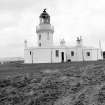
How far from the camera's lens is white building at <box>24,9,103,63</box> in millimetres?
34812

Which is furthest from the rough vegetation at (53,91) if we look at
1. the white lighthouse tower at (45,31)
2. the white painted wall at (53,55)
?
the white lighthouse tower at (45,31)

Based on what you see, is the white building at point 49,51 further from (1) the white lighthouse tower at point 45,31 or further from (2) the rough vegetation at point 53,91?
(2) the rough vegetation at point 53,91

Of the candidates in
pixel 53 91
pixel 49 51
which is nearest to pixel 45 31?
pixel 49 51

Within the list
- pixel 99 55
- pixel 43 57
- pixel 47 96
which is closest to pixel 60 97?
pixel 47 96

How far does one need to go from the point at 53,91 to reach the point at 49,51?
25.0 m

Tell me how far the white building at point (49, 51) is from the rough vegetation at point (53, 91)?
22.3 metres

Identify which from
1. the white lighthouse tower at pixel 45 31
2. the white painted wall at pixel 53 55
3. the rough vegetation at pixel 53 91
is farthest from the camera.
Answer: the white lighthouse tower at pixel 45 31

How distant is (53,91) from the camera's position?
393 inches

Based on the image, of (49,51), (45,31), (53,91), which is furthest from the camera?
(45,31)

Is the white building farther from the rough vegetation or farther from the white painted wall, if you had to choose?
the rough vegetation

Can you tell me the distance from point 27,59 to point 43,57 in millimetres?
3690

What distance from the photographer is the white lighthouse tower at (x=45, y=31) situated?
3619 cm

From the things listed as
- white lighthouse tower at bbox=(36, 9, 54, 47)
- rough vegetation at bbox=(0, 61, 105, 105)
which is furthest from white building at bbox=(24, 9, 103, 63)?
rough vegetation at bbox=(0, 61, 105, 105)

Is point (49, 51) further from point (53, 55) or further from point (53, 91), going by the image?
point (53, 91)
